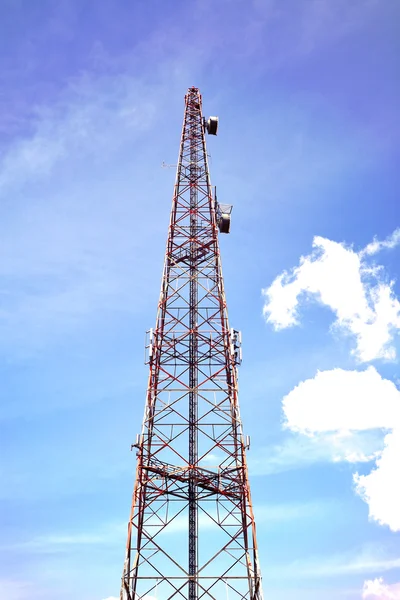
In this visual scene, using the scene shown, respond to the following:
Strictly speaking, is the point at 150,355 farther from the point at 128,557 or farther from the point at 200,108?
the point at 200,108

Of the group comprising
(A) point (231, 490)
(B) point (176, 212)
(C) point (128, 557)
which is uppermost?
(B) point (176, 212)

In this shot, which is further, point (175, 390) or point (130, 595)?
point (175, 390)

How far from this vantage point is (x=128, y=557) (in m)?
32.0

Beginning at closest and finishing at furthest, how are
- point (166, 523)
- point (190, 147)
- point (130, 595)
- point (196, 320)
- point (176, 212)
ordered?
point (130, 595) → point (166, 523) → point (196, 320) → point (176, 212) → point (190, 147)

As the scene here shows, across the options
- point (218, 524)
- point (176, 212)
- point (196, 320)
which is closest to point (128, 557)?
point (218, 524)

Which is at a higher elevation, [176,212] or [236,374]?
[176,212]

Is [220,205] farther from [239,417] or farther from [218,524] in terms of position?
[218,524]

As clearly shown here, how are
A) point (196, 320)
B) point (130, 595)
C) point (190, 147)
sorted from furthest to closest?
point (190, 147), point (196, 320), point (130, 595)

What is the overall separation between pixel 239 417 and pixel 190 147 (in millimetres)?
26924

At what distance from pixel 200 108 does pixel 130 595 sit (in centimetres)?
4372

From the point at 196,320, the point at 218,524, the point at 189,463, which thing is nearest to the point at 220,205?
the point at 196,320

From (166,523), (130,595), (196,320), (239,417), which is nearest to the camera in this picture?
(130,595)

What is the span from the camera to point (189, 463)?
35.1 metres

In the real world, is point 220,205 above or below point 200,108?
below
